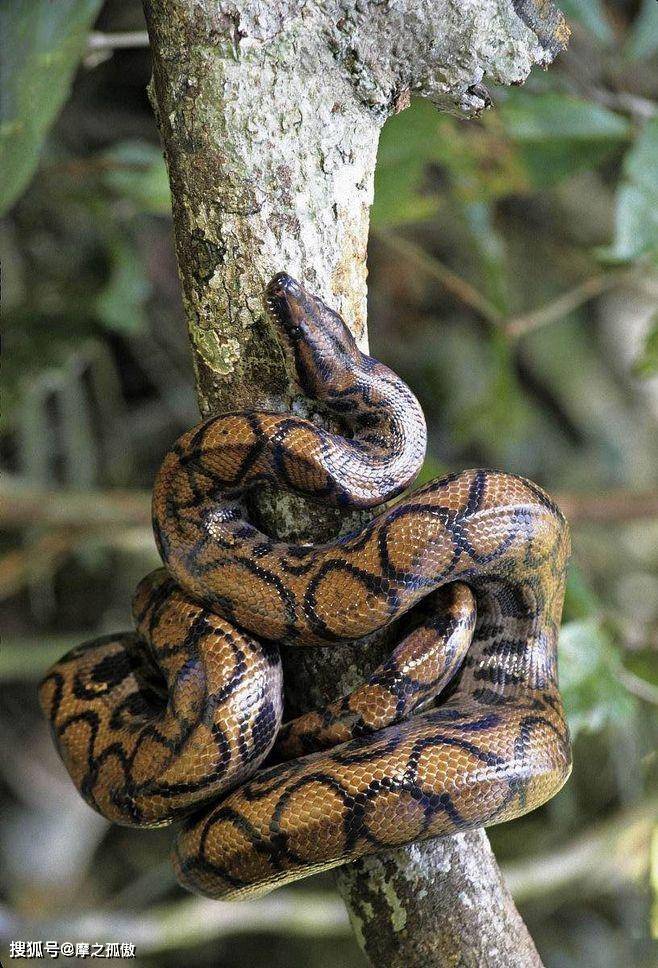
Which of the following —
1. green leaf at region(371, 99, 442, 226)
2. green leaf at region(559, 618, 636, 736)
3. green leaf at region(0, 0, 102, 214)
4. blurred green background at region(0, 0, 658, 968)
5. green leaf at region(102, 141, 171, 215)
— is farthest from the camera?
green leaf at region(102, 141, 171, 215)

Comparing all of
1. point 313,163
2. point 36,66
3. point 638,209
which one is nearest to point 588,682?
point 638,209

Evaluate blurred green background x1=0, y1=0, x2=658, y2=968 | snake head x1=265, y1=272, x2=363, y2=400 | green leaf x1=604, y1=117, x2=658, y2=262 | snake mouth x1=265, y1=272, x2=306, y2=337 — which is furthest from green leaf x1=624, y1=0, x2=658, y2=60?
snake mouth x1=265, y1=272, x2=306, y2=337

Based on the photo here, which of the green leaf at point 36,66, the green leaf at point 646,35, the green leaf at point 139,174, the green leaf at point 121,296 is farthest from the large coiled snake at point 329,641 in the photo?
the green leaf at point 121,296

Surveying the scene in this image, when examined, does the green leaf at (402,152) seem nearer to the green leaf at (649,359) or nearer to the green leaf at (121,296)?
the green leaf at (649,359)

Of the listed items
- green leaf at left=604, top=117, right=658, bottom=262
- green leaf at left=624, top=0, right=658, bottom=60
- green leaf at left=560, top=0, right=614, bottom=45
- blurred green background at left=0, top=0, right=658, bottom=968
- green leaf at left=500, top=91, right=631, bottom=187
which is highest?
green leaf at left=560, top=0, right=614, bottom=45

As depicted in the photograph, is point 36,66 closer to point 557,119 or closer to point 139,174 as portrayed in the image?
point 139,174

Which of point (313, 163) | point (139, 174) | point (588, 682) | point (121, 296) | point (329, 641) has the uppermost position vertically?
point (313, 163)

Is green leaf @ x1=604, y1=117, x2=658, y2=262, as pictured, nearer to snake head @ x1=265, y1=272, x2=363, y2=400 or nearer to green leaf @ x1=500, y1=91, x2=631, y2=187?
green leaf @ x1=500, y1=91, x2=631, y2=187
